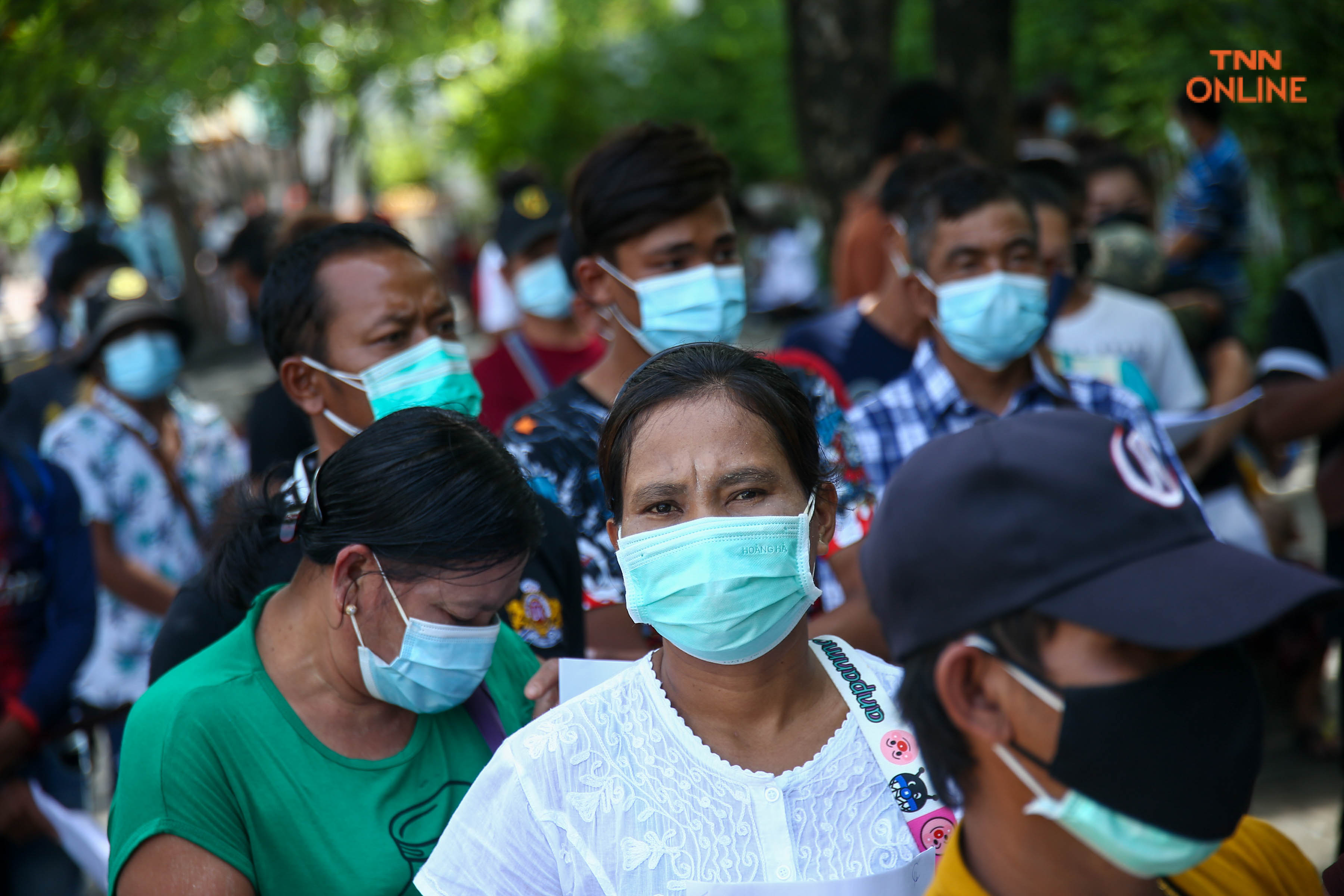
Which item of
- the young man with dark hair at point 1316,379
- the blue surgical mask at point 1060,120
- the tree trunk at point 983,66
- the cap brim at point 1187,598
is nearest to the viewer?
the cap brim at point 1187,598

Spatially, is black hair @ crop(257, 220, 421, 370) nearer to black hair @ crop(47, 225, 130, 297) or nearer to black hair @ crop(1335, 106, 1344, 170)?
black hair @ crop(47, 225, 130, 297)

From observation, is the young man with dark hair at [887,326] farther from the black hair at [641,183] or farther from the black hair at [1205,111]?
the black hair at [1205,111]

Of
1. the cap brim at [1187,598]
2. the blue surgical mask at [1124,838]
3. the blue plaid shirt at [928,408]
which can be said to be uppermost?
the cap brim at [1187,598]

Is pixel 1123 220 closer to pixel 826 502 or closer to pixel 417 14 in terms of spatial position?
pixel 826 502

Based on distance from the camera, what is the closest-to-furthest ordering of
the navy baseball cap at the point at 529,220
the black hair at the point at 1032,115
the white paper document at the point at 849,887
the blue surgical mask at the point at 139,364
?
1. the white paper document at the point at 849,887
2. the blue surgical mask at the point at 139,364
3. the navy baseball cap at the point at 529,220
4. the black hair at the point at 1032,115

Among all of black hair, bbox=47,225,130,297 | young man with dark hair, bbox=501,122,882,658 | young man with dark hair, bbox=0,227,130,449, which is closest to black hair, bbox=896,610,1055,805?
young man with dark hair, bbox=501,122,882,658

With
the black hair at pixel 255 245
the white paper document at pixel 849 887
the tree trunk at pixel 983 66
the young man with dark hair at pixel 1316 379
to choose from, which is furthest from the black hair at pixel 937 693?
the tree trunk at pixel 983 66

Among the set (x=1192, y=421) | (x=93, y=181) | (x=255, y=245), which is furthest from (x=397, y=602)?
(x=93, y=181)

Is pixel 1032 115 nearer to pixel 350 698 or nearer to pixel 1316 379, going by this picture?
pixel 1316 379

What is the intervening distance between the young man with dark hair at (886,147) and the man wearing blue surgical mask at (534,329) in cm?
119

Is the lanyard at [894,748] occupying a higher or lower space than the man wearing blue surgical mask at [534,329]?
higher

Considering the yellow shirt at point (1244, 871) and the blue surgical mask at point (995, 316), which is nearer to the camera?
the yellow shirt at point (1244, 871)

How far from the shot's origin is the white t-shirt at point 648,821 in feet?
5.78

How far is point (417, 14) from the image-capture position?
10.3m
